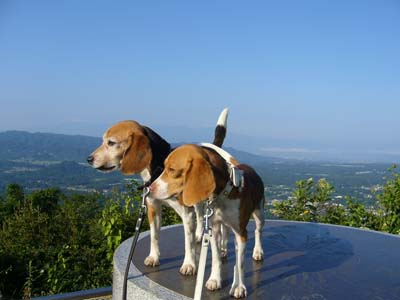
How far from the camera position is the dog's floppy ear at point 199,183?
10.5 ft

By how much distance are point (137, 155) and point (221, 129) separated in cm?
116

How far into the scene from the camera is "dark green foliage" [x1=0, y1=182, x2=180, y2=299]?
21.7 ft

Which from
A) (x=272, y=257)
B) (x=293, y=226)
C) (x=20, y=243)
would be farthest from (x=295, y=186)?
(x=20, y=243)

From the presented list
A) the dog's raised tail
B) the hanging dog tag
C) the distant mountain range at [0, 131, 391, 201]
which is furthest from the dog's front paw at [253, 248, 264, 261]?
the distant mountain range at [0, 131, 391, 201]

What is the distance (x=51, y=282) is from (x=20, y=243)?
4.92 ft

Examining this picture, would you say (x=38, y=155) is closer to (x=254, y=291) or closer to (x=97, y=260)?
(x=97, y=260)

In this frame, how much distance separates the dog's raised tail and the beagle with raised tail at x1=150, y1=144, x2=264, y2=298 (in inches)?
35.3

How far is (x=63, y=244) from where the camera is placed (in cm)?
789

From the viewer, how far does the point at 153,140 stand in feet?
12.9

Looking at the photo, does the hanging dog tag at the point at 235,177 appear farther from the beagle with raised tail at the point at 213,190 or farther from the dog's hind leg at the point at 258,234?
the dog's hind leg at the point at 258,234

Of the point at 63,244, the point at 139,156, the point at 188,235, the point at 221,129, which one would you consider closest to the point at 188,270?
the point at 188,235

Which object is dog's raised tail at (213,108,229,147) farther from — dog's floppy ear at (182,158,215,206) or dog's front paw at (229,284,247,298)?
dog's front paw at (229,284,247,298)

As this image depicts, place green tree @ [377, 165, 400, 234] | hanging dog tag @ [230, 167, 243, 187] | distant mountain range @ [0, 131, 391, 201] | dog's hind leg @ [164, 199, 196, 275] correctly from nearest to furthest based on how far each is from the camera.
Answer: hanging dog tag @ [230, 167, 243, 187] → dog's hind leg @ [164, 199, 196, 275] → green tree @ [377, 165, 400, 234] → distant mountain range @ [0, 131, 391, 201]

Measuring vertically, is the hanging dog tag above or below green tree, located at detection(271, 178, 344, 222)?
above
